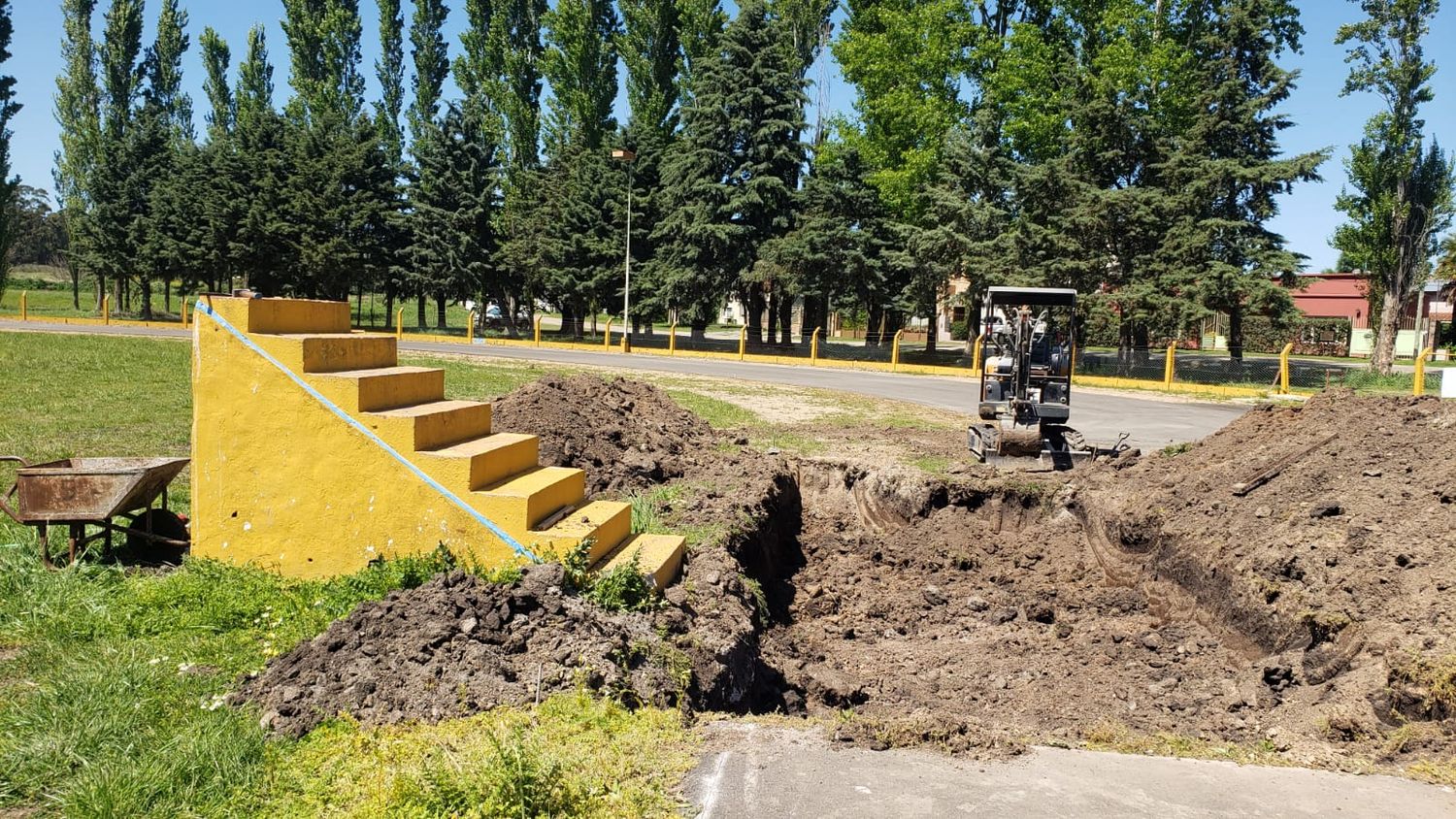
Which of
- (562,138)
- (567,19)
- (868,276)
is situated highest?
(567,19)

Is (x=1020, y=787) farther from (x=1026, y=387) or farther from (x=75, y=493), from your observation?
(x=1026, y=387)

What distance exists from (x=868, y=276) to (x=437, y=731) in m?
31.3

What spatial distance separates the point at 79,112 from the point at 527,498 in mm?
60821

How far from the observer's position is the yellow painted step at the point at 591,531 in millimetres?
5719

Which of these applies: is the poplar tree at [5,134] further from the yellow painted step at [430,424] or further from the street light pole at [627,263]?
the yellow painted step at [430,424]

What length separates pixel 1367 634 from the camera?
5.80m

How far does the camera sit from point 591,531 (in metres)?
6.03

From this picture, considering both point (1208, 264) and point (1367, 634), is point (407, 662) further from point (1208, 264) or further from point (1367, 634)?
point (1208, 264)

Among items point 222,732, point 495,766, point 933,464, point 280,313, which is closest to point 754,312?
point 933,464

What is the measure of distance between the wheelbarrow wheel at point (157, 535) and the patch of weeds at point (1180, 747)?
615cm

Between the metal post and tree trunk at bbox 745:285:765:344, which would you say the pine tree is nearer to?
tree trunk at bbox 745:285:765:344

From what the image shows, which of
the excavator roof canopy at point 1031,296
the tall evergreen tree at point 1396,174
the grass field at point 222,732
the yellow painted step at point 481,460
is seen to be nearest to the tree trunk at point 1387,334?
the tall evergreen tree at point 1396,174

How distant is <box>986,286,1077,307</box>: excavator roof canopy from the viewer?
1223 cm

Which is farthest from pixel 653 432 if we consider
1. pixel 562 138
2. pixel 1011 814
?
pixel 562 138
